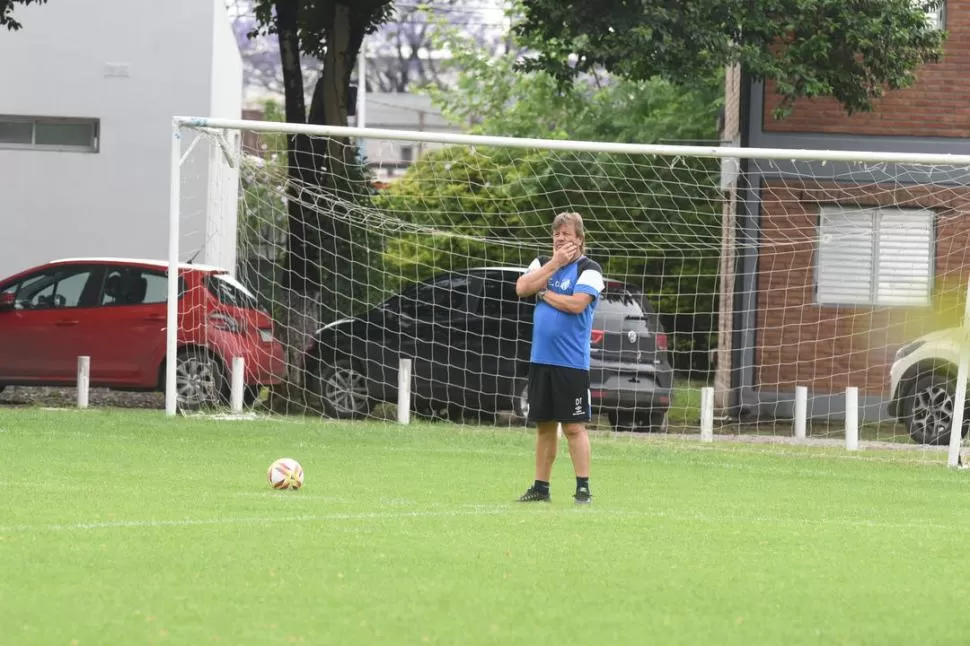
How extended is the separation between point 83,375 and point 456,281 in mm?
4464

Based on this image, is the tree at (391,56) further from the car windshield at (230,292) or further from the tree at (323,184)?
the car windshield at (230,292)

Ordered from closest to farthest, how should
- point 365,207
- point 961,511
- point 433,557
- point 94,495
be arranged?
point 433,557
point 94,495
point 961,511
point 365,207

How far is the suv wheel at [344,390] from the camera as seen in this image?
1978 centimetres

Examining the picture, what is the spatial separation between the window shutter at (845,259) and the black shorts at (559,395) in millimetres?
10344

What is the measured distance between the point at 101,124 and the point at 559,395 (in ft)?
55.7

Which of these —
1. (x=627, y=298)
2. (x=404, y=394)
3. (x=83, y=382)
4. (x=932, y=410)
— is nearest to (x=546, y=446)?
(x=404, y=394)

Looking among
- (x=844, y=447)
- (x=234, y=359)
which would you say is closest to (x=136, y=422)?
(x=234, y=359)

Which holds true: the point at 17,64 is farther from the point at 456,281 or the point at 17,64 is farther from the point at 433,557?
the point at 433,557

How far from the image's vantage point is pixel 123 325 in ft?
66.5

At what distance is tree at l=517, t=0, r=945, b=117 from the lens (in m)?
18.9

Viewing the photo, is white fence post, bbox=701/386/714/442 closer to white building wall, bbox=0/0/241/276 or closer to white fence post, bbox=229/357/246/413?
white fence post, bbox=229/357/246/413

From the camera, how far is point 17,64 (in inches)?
1026

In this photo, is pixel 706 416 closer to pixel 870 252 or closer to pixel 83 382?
pixel 870 252

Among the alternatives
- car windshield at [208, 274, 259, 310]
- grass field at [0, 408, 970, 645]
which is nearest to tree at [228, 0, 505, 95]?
car windshield at [208, 274, 259, 310]
